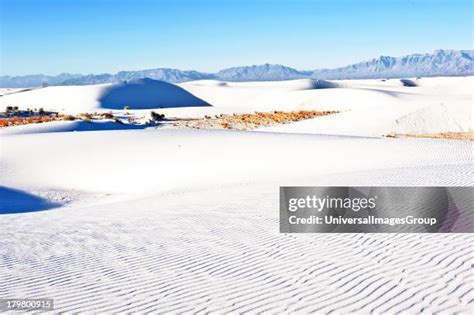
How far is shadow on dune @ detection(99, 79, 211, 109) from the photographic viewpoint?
228ft

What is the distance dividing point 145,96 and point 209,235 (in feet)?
222

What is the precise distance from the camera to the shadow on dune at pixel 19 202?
50.5ft

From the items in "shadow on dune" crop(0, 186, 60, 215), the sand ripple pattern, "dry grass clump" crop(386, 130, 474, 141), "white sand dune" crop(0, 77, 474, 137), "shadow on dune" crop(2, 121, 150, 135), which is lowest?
"shadow on dune" crop(0, 186, 60, 215)

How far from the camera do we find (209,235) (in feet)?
29.9

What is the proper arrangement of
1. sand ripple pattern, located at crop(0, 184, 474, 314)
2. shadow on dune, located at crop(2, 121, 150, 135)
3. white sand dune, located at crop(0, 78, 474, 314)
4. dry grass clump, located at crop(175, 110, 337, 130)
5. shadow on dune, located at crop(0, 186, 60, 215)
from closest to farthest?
sand ripple pattern, located at crop(0, 184, 474, 314) → white sand dune, located at crop(0, 78, 474, 314) → shadow on dune, located at crop(0, 186, 60, 215) → shadow on dune, located at crop(2, 121, 150, 135) → dry grass clump, located at crop(175, 110, 337, 130)

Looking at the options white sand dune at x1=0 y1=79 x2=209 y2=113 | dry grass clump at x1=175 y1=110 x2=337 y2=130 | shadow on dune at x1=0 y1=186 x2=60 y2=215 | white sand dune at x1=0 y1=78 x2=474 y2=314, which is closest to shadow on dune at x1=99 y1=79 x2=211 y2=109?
white sand dune at x1=0 y1=79 x2=209 y2=113

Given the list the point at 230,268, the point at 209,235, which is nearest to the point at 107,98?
the point at 209,235

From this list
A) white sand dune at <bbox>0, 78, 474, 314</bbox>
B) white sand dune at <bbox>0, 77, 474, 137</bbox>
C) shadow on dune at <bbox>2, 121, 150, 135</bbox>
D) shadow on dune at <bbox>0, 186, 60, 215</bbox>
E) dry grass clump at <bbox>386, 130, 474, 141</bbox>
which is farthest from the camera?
white sand dune at <bbox>0, 77, 474, 137</bbox>

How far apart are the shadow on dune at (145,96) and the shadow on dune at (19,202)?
1904 inches

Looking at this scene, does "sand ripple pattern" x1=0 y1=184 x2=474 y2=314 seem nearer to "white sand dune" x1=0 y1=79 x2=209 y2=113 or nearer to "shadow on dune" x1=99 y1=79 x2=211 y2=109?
"white sand dune" x1=0 y1=79 x2=209 y2=113

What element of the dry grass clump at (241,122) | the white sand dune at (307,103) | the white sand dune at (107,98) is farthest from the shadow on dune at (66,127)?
the white sand dune at (107,98)

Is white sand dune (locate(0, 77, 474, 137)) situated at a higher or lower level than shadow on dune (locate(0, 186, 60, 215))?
higher

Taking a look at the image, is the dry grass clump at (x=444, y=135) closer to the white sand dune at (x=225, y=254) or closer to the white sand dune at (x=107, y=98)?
the white sand dune at (x=225, y=254)

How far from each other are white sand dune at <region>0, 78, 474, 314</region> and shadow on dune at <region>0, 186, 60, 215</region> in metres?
0.06
